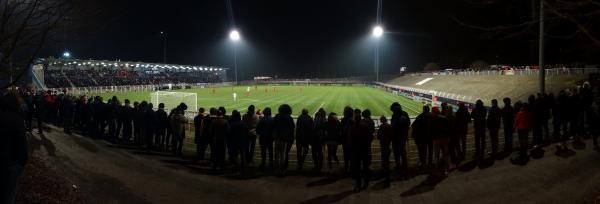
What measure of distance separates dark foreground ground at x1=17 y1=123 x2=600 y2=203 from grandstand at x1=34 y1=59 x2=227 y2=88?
131 feet

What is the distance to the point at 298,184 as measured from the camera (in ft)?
31.6

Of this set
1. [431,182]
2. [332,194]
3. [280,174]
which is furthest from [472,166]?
[280,174]

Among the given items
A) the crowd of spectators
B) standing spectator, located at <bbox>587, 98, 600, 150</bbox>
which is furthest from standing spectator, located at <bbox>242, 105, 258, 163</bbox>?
the crowd of spectators

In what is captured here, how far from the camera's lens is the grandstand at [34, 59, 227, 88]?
55188 millimetres

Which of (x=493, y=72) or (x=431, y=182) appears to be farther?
(x=493, y=72)

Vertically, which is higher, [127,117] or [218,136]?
[127,117]

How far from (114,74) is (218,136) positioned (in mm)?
67943

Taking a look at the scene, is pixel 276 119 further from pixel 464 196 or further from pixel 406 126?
pixel 464 196

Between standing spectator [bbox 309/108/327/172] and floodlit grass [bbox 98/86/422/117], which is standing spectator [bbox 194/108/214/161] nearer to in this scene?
standing spectator [bbox 309/108/327/172]

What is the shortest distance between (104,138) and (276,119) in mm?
8411

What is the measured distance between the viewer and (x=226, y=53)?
11594 cm

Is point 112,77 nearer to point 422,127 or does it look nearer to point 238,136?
point 238,136

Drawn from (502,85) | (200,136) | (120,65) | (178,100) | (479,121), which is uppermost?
(120,65)

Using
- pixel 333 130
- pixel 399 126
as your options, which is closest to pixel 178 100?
pixel 333 130
